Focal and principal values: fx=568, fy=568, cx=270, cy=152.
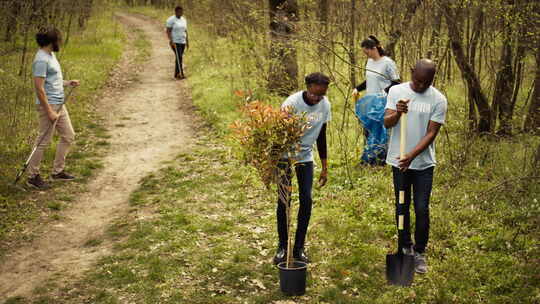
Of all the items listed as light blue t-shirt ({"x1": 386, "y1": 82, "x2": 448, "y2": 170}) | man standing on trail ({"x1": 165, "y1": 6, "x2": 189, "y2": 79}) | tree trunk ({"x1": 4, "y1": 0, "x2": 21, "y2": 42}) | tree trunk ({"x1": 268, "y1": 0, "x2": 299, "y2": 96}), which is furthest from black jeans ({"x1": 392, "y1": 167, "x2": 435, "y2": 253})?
man standing on trail ({"x1": 165, "y1": 6, "x2": 189, "y2": 79})

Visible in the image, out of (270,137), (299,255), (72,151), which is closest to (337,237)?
(299,255)

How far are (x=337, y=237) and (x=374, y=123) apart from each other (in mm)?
2672

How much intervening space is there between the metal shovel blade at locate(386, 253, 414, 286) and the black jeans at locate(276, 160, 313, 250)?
36.3 inches

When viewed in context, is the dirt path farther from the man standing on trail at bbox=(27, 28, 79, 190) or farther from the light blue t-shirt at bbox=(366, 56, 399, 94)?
the light blue t-shirt at bbox=(366, 56, 399, 94)

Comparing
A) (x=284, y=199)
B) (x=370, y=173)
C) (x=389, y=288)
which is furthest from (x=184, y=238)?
(x=370, y=173)

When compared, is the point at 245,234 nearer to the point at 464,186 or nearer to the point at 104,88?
the point at 464,186

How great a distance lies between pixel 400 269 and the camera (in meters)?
5.52

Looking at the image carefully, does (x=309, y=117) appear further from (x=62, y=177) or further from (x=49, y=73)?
(x=62, y=177)

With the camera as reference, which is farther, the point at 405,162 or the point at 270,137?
the point at 405,162

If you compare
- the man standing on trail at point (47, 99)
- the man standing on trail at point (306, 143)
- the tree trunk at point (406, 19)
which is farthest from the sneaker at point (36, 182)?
the tree trunk at point (406, 19)

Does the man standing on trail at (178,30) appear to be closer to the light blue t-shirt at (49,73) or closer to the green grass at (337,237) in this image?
the green grass at (337,237)

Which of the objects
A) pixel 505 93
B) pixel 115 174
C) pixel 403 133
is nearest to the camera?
pixel 403 133

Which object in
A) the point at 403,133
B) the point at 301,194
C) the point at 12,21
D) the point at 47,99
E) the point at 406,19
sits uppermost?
the point at 12,21

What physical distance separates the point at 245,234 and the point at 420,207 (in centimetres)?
245
